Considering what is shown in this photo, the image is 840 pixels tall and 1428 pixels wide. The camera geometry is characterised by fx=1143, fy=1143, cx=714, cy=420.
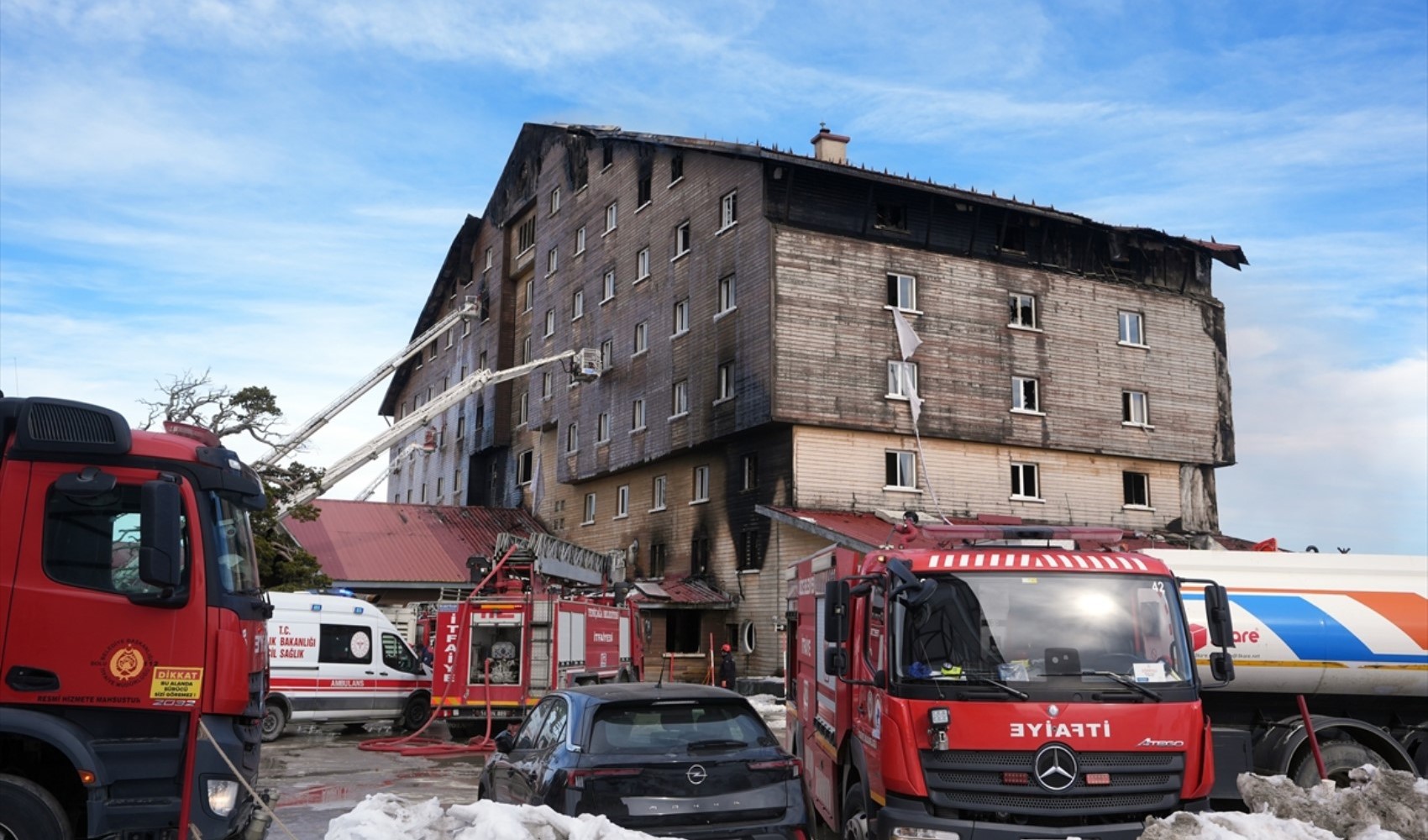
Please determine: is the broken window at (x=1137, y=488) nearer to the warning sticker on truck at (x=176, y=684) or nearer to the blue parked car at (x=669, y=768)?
the blue parked car at (x=669, y=768)

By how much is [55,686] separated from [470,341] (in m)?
47.8

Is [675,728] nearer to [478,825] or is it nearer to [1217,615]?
[478,825]

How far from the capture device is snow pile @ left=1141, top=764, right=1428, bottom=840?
23.5 ft

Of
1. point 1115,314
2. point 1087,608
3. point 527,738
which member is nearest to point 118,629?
point 527,738

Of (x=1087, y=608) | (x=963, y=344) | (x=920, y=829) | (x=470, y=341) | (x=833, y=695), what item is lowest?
(x=920, y=829)

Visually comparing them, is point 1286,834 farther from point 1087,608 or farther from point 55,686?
point 55,686

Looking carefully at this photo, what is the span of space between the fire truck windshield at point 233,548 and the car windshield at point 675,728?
2.63 metres

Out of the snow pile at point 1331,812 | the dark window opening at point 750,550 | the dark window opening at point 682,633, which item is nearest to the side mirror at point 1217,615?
the snow pile at point 1331,812

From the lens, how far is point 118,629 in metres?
7.12

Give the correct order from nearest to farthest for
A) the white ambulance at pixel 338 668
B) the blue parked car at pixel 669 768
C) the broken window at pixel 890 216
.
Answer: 1. the blue parked car at pixel 669 768
2. the white ambulance at pixel 338 668
3. the broken window at pixel 890 216

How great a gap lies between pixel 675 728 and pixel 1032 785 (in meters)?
2.43

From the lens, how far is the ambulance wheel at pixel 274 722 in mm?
20406

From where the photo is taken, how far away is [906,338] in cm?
3180

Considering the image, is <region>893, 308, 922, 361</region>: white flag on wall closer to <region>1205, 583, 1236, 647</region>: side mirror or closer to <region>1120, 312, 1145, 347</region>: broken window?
<region>1120, 312, 1145, 347</region>: broken window
